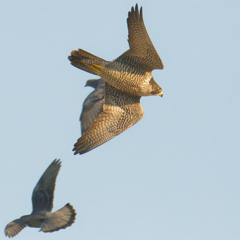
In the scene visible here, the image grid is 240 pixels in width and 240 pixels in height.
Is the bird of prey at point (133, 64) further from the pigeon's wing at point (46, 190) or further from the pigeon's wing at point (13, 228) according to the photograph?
the pigeon's wing at point (13, 228)

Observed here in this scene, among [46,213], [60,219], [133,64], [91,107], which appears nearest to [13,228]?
[46,213]

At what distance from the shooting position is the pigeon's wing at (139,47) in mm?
12180

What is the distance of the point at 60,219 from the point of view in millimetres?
13227

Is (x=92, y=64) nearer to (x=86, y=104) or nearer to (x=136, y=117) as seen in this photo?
(x=136, y=117)

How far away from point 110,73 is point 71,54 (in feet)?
3.70

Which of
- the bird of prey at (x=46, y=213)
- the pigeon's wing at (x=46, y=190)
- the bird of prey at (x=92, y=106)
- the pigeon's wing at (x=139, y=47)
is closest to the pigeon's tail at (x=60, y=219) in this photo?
the bird of prey at (x=46, y=213)

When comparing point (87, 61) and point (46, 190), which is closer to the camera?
point (87, 61)

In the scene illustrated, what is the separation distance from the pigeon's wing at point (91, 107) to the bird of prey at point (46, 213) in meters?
1.56

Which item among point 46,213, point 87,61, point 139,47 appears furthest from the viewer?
point 46,213

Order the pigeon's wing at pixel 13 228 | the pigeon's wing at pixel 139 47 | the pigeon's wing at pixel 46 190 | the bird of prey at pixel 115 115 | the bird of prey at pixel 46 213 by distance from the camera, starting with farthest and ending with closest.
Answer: the pigeon's wing at pixel 46 190, the bird of prey at pixel 115 115, the bird of prey at pixel 46 213, the pigeon's wing at pixel 13 228, the pigeon's wing at pixel 139 47

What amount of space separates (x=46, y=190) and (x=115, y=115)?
9.55 feet

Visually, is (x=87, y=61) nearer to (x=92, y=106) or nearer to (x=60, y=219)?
(x=92, y=106)

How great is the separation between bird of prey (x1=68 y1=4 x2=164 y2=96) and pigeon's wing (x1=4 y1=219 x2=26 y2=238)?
4.42m

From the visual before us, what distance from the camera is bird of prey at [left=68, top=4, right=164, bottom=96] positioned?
40.1 feet
